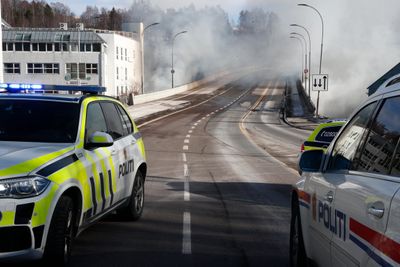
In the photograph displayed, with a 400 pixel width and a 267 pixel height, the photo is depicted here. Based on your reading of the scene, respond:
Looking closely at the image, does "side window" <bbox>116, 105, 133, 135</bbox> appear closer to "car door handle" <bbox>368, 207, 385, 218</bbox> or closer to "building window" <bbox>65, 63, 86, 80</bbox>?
"car door handle" <bbox>368, 207, 385, 218</bbox>

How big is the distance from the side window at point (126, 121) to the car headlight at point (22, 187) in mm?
2864

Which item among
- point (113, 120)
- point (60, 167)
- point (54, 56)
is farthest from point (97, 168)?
point (54, 56)

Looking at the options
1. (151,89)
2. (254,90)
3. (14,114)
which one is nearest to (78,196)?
(14,114)

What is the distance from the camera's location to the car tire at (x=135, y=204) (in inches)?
292

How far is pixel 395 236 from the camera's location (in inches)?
98.3

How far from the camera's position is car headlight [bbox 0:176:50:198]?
439cm

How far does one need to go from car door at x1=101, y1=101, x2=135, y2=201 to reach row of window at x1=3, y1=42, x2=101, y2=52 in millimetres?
81418

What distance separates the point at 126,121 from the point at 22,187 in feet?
10.7

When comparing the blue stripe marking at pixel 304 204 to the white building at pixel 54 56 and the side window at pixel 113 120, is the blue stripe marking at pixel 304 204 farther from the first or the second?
the white building at pixel 54 56

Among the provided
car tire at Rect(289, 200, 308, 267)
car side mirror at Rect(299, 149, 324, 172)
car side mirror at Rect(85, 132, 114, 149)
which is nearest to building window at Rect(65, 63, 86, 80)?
car side mirror at Rect(85, 132, 114, 149)

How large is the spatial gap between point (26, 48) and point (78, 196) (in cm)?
8827

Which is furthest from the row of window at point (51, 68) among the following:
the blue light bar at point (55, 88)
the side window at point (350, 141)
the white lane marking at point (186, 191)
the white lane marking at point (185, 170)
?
the side window at point (350, 141)

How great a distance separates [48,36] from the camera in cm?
8794

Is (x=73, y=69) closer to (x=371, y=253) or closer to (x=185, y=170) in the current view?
(x=185, y=170)
